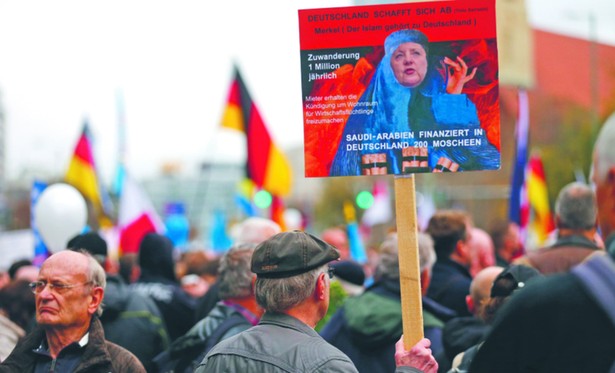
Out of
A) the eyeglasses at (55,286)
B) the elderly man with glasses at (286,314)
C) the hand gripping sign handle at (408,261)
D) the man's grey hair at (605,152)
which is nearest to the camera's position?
the man's grey hair at (605,152)

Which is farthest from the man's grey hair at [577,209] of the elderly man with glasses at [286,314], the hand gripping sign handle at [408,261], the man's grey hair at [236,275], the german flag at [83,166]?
the german flag at [83,166]

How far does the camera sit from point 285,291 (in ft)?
10.8

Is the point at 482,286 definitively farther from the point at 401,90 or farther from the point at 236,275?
the point at 401,90

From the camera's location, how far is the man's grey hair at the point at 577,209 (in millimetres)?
5824

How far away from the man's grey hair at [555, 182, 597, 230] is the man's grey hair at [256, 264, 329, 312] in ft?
9.65

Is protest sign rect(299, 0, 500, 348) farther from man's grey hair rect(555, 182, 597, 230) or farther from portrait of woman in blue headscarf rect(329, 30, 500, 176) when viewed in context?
man's grey hair rect(555, 182, 597, 230)

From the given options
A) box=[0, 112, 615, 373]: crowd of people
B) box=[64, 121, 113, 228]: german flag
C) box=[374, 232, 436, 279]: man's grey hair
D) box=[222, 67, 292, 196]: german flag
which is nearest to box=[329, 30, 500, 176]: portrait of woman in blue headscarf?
box=[0, 112, 615, 373]: crowd of people

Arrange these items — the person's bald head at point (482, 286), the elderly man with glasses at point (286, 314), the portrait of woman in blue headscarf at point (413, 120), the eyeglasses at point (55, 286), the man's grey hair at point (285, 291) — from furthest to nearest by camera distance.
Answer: the person's bald head at point (482, 286) < the eyeglasses at point (55, 286) < the portrait of woman in blue headscarf at point (413, 120) < the man's grey hair at point (285, 291) < the elderly man with glasses at point (286, 314)

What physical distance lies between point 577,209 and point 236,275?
88.2 inches

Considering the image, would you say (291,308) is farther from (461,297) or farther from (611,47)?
(611,47)

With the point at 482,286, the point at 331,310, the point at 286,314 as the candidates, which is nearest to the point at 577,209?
the point at 482,286

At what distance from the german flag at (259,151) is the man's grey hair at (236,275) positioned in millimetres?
5752

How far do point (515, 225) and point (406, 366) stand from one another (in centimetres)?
614

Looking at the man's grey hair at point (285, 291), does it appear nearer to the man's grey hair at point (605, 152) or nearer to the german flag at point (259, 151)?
the man's grey hair at point (605, 152)
